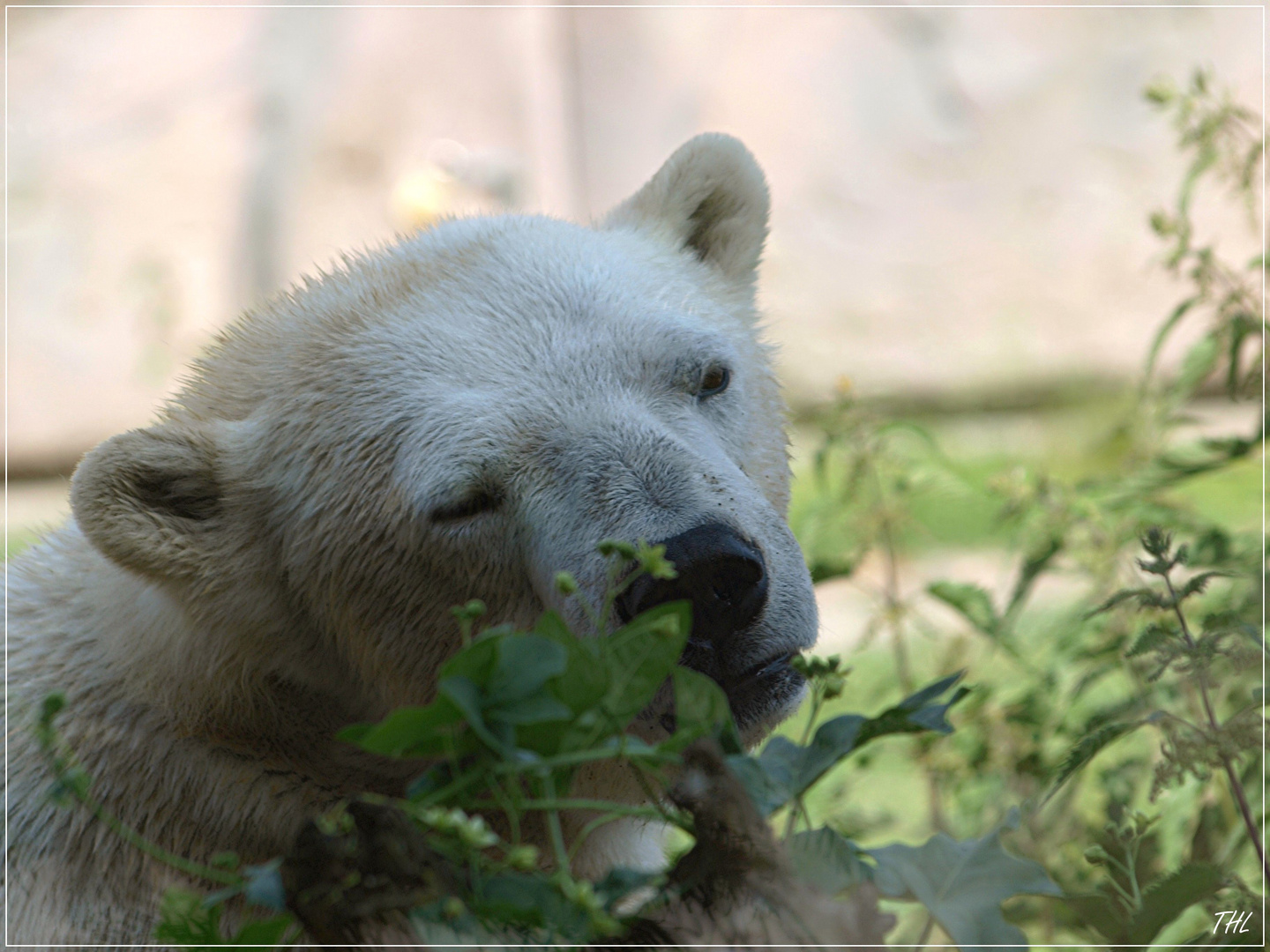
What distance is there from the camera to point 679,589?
4.21 ft

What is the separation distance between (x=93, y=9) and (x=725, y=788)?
8.44m

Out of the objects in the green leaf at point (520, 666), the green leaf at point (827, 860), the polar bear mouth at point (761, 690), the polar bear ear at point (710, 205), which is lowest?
the polar bear mouth at point (761, 690)

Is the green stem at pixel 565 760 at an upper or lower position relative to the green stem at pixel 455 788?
upper

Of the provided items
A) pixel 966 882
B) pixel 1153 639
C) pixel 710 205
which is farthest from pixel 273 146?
pixel 966 882

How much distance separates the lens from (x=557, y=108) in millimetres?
8156

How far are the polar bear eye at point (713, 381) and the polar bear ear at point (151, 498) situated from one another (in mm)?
761

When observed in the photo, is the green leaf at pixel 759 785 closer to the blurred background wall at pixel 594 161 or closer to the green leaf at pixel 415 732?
the green leaf at pixel 415 732

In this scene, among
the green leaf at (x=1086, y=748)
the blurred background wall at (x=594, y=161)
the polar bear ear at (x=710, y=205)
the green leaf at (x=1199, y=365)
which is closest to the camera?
the green leaf at (x=1086, y=748)

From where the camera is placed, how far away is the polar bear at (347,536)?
146cm

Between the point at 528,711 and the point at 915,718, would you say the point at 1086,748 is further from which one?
the point at 528,711

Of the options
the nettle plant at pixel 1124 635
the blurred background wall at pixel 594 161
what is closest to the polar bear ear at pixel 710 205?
the nettle plant at pixel 1124 635

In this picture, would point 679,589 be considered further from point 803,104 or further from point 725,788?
point 803,104

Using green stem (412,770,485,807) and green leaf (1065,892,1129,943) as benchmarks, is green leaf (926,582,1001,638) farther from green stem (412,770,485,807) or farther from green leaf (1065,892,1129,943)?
green stem (412,770,485,807)

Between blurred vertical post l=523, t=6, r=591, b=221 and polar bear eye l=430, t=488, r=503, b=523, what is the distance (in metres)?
6.75
